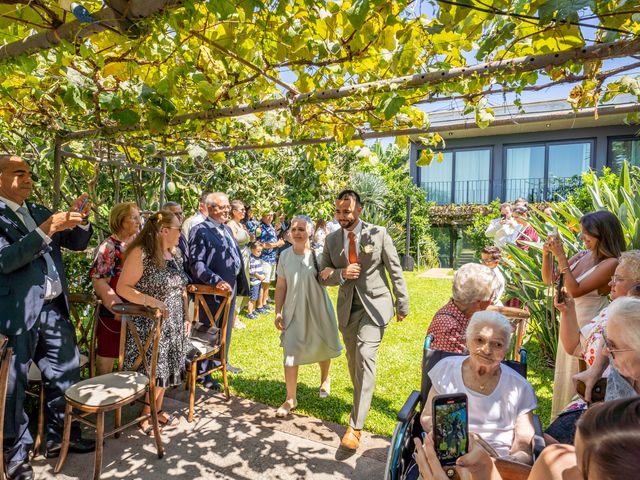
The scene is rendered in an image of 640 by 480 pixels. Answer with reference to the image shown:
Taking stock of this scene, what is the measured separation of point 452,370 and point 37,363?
294 centimetres

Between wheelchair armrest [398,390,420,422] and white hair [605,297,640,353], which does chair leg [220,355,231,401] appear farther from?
white hair [605,297,640,353]

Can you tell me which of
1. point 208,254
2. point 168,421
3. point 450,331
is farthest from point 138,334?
point 450,331

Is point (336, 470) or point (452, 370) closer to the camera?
point (452, 370)

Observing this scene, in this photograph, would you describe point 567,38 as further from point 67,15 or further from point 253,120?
point 253,120

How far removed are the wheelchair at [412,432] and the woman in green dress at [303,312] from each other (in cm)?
147

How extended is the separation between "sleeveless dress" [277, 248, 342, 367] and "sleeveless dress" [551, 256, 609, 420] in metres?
1.87

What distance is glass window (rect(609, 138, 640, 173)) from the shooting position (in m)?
15.1

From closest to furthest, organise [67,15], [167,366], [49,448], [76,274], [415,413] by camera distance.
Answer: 1. [67,15]
2. [415,413]
3. [49,448]
4. [167,366]
5. [76,274]

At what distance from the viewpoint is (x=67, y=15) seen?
2221mm

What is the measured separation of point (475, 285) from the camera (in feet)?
8.71

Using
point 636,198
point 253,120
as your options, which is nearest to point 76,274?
point 253,120

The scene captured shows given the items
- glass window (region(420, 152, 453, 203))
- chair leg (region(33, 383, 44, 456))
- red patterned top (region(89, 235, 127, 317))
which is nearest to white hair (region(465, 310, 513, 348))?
red patterned top (region(89, 235, 127, 317))

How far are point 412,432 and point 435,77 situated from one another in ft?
6.75

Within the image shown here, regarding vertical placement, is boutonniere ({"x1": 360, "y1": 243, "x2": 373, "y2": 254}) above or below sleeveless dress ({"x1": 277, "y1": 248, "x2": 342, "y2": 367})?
above
